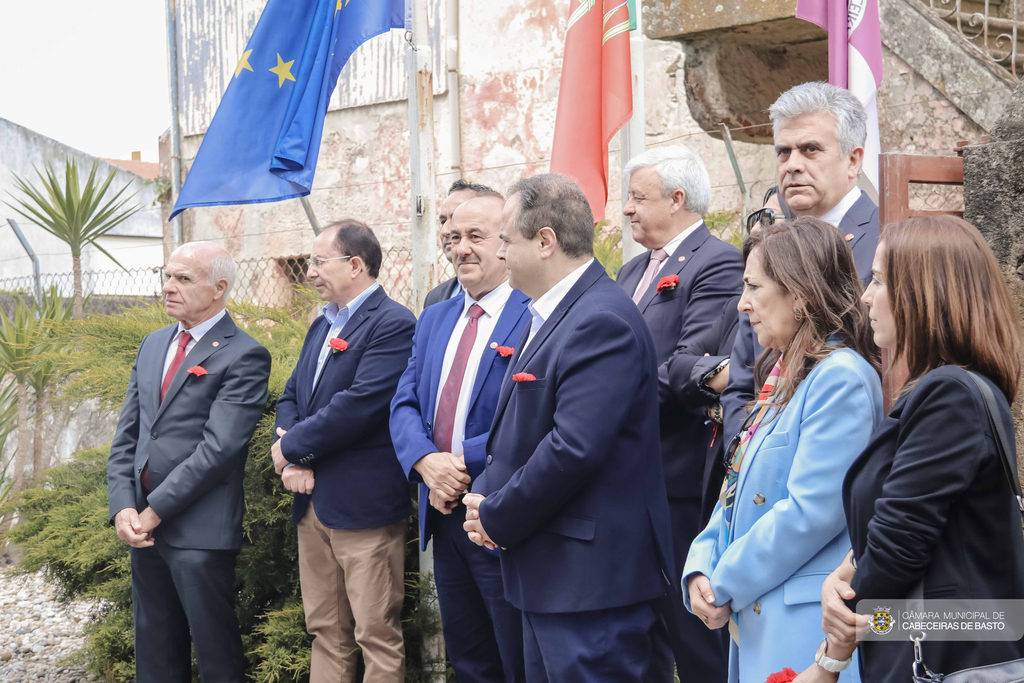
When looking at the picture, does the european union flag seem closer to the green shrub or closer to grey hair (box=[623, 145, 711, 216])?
the green shrub

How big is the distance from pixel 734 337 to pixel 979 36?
4.99m

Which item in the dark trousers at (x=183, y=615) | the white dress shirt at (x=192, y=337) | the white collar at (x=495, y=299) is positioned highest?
the white collar at (x=495, y=299)

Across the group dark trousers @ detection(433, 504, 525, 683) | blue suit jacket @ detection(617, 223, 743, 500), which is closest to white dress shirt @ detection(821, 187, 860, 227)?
blue suit jacket @ detection(617, 223, 743, 500)

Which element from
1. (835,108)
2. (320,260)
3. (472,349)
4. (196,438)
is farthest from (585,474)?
(196,438)

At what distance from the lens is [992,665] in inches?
72.9

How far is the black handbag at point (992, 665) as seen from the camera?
1837mm

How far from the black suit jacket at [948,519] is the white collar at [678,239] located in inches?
69.3

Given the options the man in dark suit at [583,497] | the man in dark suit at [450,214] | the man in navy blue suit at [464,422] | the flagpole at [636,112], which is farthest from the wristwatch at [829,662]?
the flagpole at [636,112]

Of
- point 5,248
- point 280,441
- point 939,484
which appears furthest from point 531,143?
point 5,248

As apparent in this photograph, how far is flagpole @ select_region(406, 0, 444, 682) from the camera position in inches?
196

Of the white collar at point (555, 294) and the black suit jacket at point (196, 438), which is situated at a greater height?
the white collar at point (555, 294)

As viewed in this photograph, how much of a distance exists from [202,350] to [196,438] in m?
0.44

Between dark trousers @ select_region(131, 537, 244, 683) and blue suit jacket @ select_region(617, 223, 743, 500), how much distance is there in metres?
2.27

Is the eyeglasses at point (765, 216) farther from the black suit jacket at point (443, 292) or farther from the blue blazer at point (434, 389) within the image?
the black suit jacket at point (443, 292)
